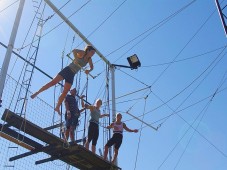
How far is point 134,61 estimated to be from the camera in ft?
38.2

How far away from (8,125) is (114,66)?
17.4 ft

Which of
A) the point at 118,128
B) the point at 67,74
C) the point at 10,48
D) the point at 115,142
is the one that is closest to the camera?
the point at 10,48

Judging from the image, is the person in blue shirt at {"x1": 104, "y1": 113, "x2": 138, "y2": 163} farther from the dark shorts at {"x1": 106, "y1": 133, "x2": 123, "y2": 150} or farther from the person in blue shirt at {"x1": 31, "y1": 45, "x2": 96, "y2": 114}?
the person in blue shirt at {"x1": 31, "y1": 45, "x2": 96, "y2": 114}

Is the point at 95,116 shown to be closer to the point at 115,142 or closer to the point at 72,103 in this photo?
the point at 72,103

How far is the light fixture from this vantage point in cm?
1164

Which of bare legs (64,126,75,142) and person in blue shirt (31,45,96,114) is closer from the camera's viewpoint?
person in blue shirt (31,45,96,114)

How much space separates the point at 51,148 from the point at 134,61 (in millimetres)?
4763

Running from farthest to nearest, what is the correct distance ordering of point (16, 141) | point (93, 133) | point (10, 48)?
1. point (93, 133)
2. point (16, 141)
3. point (10, 48)

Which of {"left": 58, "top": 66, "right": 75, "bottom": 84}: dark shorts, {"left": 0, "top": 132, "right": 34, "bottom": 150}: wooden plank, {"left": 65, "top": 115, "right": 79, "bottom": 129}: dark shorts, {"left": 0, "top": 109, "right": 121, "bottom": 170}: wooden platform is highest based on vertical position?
{"left": 58, "top": 66, "right": 75, "bottom": 84}: dark shorts

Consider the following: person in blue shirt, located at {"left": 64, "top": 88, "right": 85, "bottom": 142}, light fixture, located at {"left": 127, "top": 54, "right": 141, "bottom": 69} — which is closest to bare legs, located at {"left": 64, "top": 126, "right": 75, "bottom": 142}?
person in blue shirt, located at {"left": 64, "top": 88, "right": 85, "bottom": 142}

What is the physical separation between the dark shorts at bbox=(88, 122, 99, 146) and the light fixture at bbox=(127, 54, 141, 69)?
344 cm

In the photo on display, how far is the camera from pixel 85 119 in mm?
8734

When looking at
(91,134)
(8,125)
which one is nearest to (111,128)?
(91,134)

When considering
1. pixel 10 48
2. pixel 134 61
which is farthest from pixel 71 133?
pixel 134 61
